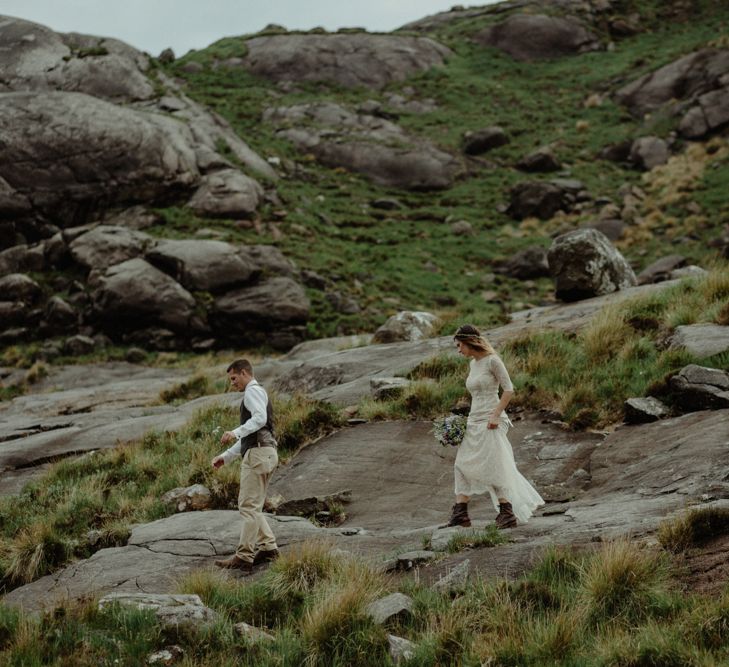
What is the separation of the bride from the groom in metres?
2.08

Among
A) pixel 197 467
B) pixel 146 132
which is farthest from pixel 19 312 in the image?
pixel 197 467

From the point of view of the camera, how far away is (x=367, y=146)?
42.6 m

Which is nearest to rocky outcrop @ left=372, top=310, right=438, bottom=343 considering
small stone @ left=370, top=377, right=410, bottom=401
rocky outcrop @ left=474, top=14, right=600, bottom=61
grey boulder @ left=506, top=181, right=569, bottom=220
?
small stone @ left=370, top=377, right=410, bottom=401

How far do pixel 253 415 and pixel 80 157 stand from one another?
2608 cm

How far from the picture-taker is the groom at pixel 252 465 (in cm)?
762

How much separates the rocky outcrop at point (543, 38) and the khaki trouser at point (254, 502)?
184ft

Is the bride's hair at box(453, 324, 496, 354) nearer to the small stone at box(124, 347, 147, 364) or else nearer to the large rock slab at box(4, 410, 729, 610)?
the large rock slab at box(4, 410, 729, 610)

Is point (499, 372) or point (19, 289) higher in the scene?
point (19, 289)

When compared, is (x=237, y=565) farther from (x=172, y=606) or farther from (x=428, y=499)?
(x=428, y=499)

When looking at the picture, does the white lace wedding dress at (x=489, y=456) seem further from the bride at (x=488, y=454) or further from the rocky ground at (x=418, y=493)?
the rocky ground at (x=418, y=493)

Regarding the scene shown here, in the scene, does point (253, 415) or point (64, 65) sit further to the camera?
point (64, 65)

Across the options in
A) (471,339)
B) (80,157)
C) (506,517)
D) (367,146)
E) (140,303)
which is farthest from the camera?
(367,146)

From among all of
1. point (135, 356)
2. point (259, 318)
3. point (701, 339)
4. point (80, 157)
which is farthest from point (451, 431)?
point (80, 157)

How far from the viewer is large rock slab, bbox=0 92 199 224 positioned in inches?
1164
